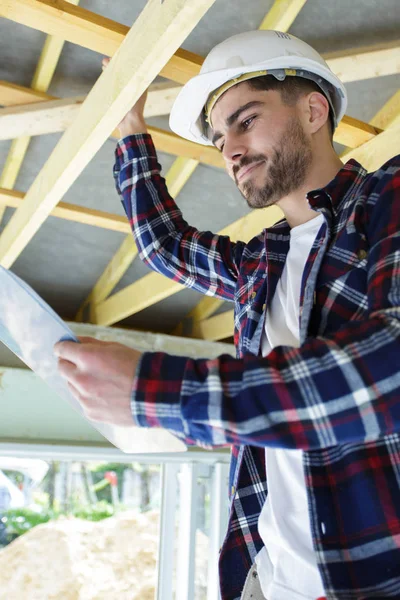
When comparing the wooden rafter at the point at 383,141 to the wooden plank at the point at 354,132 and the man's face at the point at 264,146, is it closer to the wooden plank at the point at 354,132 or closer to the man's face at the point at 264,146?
the wooden plank at the point at 354,132

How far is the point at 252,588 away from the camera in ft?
4.11

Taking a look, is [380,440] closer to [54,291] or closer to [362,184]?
[362,184]

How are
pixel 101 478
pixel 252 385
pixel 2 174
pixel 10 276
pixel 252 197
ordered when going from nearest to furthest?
pixel 252 385 < pixel 10 276 < pixel 252 197 < pixel 2 174 < pixel 101 478

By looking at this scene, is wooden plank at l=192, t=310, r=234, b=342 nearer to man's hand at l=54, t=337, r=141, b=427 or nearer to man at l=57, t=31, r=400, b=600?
man at l=57, t=31, r=400, b=600

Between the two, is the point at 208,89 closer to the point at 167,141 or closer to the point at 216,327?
the point at 167,141

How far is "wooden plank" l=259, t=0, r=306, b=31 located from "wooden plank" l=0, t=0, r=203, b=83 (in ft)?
1.94

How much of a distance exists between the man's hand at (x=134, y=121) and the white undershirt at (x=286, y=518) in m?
0.92

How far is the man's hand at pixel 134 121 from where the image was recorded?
199 centimetres

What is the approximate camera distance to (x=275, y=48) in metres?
1.61

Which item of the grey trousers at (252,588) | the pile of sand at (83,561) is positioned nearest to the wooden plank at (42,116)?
the grey trousers at (252,588)

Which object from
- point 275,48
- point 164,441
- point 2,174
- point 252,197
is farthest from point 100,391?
point 2,174

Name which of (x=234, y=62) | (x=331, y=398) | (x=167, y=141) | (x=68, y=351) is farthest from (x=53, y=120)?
(x=331, y=398)

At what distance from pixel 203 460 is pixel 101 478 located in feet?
17.2

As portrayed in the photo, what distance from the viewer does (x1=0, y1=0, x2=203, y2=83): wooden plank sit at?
1.82m
